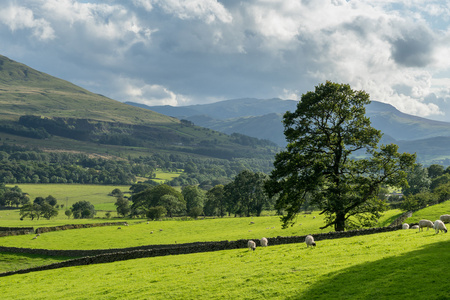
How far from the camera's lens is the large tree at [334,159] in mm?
36500

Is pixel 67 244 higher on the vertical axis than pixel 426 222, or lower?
lower

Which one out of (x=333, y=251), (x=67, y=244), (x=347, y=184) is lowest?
(x=67, y=244)

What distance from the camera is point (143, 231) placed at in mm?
72938

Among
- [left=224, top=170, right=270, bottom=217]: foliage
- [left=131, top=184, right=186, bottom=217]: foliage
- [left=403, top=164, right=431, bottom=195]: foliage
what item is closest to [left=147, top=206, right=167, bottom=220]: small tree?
[left=131, top=184, right=186, bottom=217]: foliage

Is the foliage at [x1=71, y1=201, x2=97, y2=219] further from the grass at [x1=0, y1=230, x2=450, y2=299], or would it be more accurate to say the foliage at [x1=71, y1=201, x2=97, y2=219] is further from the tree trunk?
the tree trunk

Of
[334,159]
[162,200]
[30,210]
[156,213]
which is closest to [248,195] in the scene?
[156,213]

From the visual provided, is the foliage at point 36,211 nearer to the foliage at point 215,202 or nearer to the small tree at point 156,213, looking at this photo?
the small tree at point 156,213

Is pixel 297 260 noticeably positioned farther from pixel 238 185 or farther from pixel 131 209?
pixel 131 209

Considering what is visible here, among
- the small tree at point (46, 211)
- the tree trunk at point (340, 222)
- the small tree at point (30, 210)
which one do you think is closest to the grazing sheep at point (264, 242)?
the tree trunk at point (340, 222)

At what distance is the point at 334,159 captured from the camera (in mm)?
38125

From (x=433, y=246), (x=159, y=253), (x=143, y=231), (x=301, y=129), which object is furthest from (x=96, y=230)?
(x=433, y=246)

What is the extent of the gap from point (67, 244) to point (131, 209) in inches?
2884

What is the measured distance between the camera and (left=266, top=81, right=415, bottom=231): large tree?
1437 inches

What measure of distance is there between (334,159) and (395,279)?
21.4 meters
